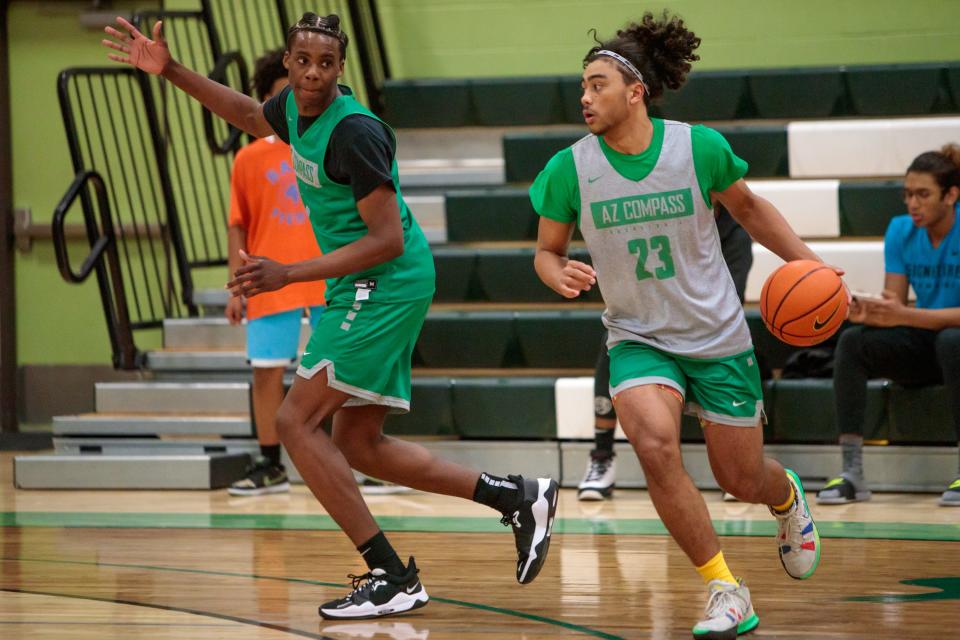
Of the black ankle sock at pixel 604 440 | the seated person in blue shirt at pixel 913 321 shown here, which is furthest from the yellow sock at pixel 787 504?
the black ankle sock at pixel 604 440

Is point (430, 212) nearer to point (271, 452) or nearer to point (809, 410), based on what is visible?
point (271, 452)

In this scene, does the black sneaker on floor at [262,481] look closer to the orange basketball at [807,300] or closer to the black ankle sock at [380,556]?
the black ankle sock at [380,556]

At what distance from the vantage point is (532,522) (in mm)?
3422

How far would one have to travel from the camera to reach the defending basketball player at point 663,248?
308 cm

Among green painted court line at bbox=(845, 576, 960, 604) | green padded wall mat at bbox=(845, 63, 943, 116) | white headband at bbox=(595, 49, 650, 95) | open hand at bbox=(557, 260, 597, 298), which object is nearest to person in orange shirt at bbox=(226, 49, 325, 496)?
white headband at bbox=(595, 49, 650, 95)

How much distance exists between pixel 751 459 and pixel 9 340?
17.4 feet

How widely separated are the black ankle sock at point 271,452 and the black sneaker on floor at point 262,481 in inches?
0.5

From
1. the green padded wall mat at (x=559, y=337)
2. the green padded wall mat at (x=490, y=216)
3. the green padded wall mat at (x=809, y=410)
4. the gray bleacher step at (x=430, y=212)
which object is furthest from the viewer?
Result: the gray bleacher step at (x=430, y=212)

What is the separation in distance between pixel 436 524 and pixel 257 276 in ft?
5.75

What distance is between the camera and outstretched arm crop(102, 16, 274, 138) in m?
3.51

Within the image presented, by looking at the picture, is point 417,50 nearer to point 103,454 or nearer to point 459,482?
point 103,454

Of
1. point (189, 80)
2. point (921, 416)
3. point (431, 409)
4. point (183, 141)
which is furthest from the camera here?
point (183, 141)

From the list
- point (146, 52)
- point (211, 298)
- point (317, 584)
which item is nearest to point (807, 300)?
point (317, 584)

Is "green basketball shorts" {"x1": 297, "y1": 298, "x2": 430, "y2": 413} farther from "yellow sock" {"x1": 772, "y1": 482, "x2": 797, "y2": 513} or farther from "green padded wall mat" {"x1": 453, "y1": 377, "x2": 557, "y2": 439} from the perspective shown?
"green padded wall mat" {"x1": 453, "y1": 377, "x2": 557, "y2": 439}
